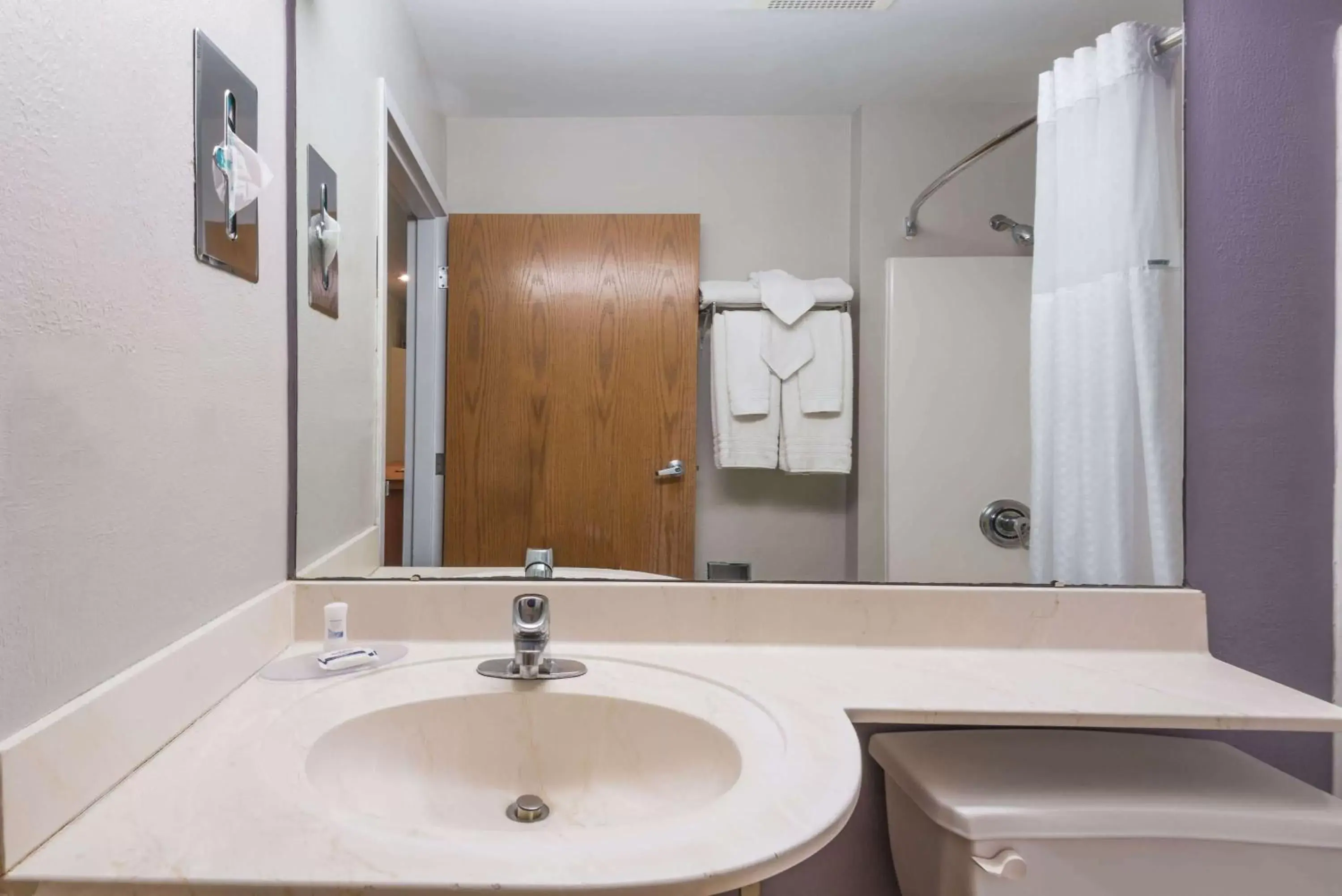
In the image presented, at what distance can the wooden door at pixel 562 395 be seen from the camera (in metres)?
→ 1.11

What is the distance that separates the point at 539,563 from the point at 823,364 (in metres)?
0.54

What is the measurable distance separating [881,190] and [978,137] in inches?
6.5

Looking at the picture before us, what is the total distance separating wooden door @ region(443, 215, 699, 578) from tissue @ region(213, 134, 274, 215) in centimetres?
30

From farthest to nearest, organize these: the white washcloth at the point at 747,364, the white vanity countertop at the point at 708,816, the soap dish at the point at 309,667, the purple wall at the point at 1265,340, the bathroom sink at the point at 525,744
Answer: the white washcloth at the point at 747,364 → the purple wall at the point at 1265,340 → the soap dish at the point at 309,667 → the bathroom sink at the point at 525,744 → the white vanity countertop at the point at 708,816

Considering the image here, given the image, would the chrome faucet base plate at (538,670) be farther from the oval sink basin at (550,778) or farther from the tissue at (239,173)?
the tissue at (239,173)

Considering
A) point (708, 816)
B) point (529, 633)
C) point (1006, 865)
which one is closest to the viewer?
point (708, 816)

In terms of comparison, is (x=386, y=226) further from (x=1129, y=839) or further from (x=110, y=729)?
(x=1129, y=839)

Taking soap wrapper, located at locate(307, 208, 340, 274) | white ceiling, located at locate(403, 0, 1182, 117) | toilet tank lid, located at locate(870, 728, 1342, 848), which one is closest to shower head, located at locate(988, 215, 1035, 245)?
white ceiling, located at locate(403, 0, 1182, 117)

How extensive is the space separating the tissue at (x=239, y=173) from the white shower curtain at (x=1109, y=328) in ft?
3.55

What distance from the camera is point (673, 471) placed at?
1116 mm

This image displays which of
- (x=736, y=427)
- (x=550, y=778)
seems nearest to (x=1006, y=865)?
(x=550, y=778)

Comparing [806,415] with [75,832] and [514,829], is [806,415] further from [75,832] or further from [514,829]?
[75,832]

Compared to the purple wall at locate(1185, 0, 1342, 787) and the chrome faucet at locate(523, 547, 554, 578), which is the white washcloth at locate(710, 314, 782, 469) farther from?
the purple wall at locate(1185, 0, 1342, 787)

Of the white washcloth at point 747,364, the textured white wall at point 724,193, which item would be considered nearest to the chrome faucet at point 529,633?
the textured white wall at point 724,193
